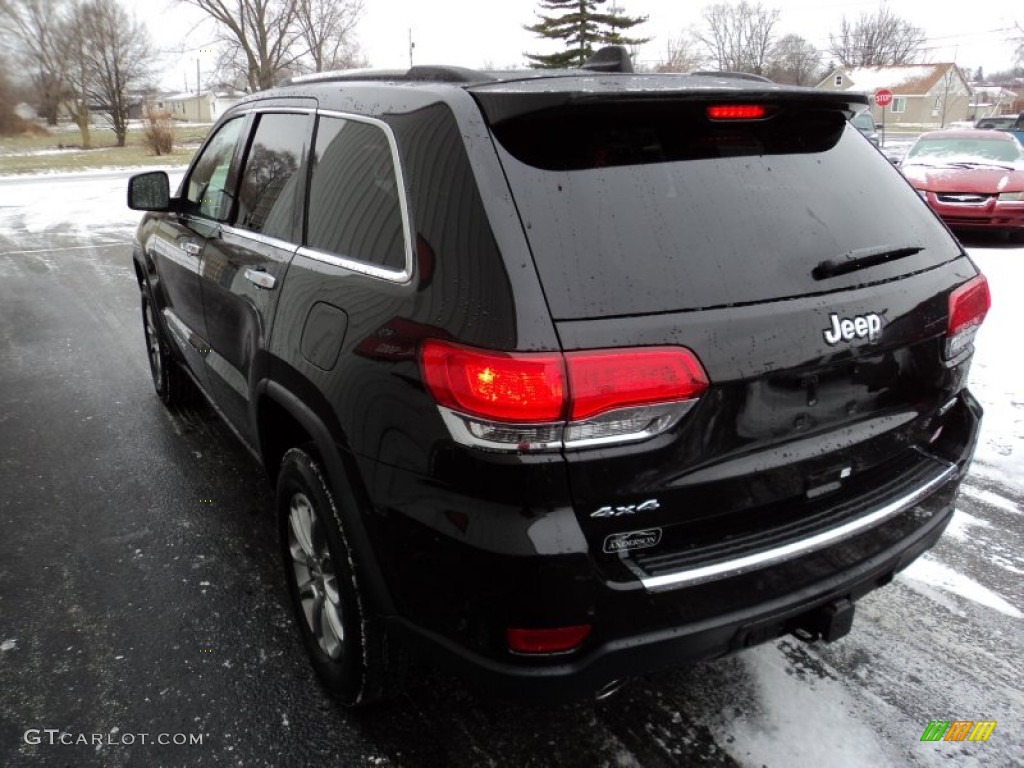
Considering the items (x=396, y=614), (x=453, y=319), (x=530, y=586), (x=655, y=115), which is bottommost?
(x=396, y=614)

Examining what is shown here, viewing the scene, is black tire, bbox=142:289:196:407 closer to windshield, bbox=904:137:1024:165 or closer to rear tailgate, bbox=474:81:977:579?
rear tailgate, bbox=474:81:977:579

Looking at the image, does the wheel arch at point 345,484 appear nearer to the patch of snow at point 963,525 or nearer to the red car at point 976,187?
the patch of snow at point 963,525

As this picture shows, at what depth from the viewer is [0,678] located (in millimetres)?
2588

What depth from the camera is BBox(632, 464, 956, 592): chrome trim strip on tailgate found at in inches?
70.4

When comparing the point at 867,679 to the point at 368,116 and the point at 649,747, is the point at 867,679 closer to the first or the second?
the point at 649,747

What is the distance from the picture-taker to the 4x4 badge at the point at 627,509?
173cm

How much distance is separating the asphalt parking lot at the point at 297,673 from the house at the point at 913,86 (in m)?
79.5

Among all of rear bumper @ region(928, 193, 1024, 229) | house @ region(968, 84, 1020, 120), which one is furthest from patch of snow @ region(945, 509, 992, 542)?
house @ region(968, 84, 1020, 120)

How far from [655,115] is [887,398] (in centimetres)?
98

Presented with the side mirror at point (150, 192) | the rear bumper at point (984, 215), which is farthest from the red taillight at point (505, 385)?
the rear bumper at point (984, 215)

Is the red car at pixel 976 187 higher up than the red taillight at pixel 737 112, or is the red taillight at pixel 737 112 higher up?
the red taillight at pixel 737 112

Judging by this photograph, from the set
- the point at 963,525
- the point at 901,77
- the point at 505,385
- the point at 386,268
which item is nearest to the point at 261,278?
the point at 386,268

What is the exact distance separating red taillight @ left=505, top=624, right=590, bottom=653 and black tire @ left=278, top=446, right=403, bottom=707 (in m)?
0.53

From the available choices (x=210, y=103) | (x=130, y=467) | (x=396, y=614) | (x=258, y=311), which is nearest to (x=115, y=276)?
(x=130, y=467)
